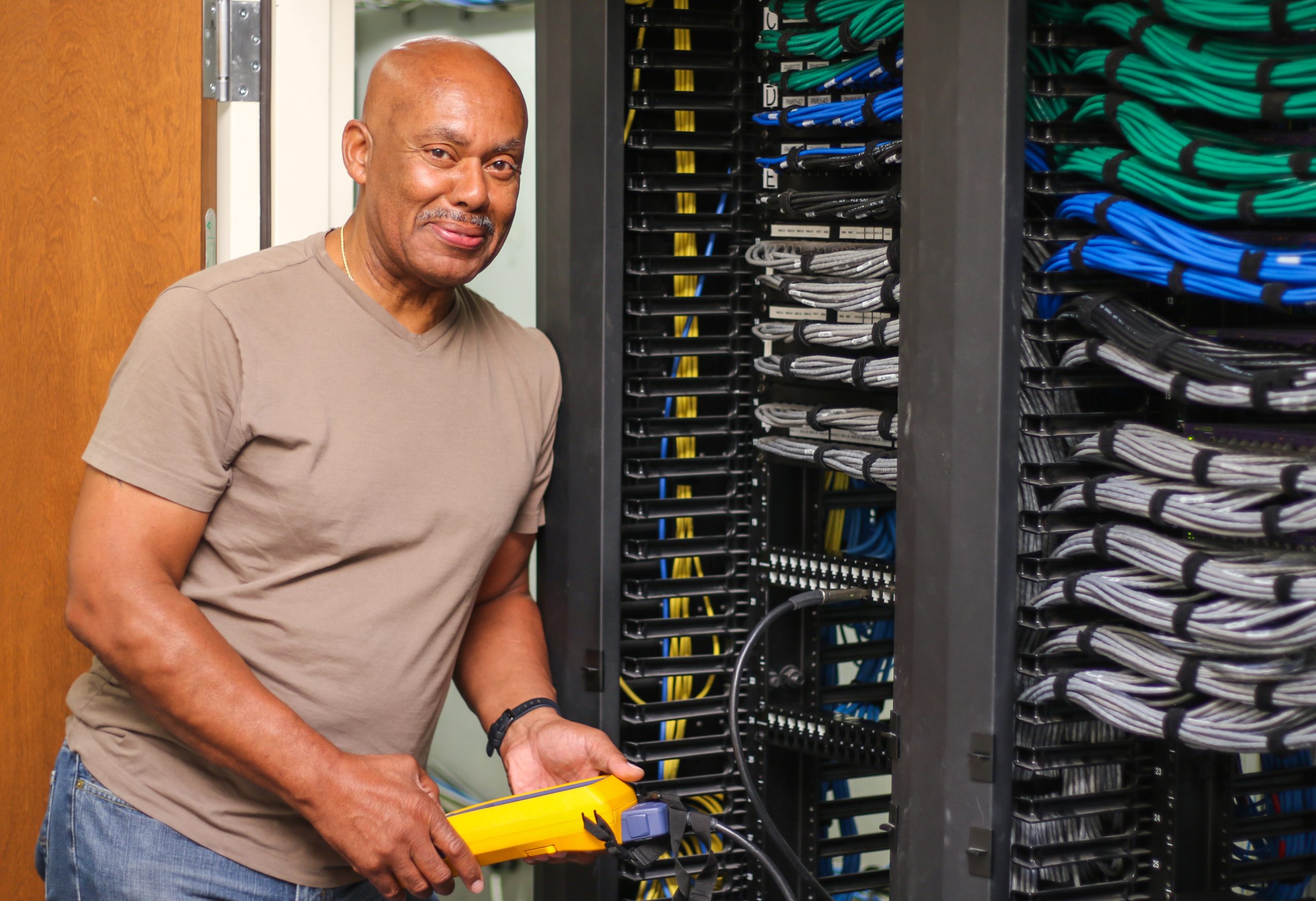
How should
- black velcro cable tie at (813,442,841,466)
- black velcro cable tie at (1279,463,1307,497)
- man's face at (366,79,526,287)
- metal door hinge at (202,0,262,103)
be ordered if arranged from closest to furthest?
black velcro cable tie at (1279,463,1307,497)
man's face at (366,79,526,287)
black velcro cable tie at (813,442,841,466)
metal door hinge at (202,0,262,103)

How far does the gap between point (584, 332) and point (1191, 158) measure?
0.84m

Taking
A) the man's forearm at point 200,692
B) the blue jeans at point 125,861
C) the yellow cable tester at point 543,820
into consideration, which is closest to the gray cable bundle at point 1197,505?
the yellow cable tester at point 543,820

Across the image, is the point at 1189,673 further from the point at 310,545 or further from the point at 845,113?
the point at 310,545

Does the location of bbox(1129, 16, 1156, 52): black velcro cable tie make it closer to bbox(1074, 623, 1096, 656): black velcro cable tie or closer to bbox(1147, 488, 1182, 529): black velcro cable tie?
bbox(1147, 488, 1182, 529): black velcro cable tie

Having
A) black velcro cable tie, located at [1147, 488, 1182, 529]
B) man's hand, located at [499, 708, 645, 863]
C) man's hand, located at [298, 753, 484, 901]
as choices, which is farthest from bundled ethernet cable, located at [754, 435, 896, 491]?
man's hand, located at [298, 753, 484, 901]

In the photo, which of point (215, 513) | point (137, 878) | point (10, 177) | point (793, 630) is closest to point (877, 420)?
point (793, 630)

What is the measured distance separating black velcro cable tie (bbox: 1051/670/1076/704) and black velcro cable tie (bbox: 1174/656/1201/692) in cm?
11

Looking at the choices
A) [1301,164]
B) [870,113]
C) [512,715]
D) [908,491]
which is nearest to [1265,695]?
[908,491]

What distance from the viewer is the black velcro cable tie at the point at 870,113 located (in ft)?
5.39

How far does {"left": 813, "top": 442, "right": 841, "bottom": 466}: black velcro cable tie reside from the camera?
173cm

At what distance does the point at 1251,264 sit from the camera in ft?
4.04

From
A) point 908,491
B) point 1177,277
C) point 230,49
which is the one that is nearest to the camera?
point 1177,277

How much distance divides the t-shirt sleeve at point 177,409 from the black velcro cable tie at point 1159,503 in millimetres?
1036

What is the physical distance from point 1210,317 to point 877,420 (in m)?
0.44
